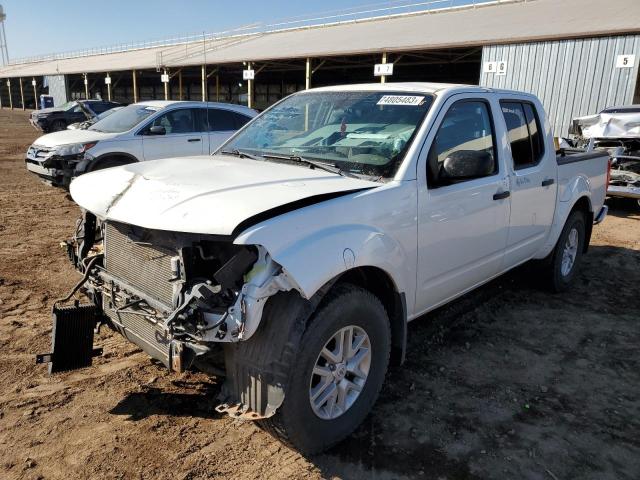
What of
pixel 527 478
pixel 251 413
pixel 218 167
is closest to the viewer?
pixel 251 413

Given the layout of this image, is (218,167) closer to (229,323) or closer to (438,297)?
(229,323)

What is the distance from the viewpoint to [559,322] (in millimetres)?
4801

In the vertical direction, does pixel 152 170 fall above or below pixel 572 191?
above

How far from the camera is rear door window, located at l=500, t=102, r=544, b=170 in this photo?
4.28 metres

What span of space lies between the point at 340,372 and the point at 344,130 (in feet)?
5.65

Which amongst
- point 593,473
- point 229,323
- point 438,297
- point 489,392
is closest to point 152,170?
point 229,323

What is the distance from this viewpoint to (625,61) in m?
13.5

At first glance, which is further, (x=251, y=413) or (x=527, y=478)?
(x=527, y=478)

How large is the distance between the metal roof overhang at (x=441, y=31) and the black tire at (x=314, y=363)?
9.23 meters

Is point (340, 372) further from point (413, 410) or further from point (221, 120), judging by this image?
point (221, 120)

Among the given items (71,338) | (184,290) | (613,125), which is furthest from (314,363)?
(613,125)

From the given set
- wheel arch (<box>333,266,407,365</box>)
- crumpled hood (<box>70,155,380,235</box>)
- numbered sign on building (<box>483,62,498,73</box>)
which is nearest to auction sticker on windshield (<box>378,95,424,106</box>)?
crumpled hood (<box>70,155,380,235</box>)

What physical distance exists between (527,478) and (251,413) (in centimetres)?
152

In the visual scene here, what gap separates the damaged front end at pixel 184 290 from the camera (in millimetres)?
2344
